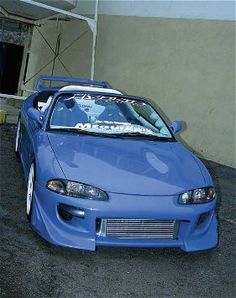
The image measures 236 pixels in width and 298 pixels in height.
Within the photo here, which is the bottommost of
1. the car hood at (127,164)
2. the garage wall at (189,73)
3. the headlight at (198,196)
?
the headlight at (198,196)

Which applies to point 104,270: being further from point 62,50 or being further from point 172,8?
point 62,50

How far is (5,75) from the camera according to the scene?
1575 centimetres

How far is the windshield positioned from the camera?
4652 millimetres

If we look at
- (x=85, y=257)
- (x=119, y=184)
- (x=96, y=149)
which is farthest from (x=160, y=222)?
(x=96, y=149)

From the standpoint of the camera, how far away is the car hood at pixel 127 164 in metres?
3.62

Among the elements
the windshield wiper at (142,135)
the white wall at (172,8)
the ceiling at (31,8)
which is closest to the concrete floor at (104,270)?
the windshield wiper at (142,135)

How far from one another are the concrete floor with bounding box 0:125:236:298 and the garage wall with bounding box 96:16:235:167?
15.1 feet

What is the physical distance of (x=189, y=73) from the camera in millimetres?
9164

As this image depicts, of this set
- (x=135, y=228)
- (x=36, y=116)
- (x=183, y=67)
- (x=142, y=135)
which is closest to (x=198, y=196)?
(x=135, y=228)

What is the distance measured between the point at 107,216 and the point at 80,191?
297 mm

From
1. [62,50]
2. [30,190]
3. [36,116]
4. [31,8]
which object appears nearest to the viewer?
[30,190]

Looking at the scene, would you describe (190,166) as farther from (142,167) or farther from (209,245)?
(209,245)

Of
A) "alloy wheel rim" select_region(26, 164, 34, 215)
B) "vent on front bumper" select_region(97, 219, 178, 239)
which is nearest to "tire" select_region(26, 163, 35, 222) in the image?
"alloy wheel rim" select_region(26, 164, 34, 215)

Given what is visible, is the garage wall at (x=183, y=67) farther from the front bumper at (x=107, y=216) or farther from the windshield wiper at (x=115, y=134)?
the front bumper at (x=107, y=216)
